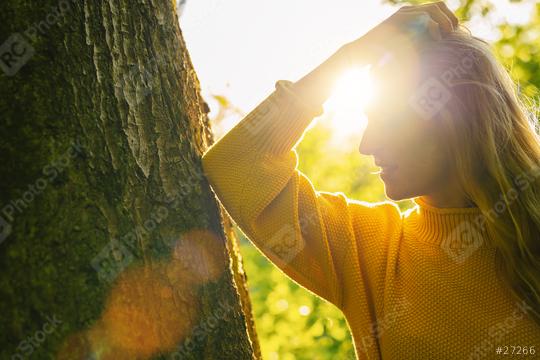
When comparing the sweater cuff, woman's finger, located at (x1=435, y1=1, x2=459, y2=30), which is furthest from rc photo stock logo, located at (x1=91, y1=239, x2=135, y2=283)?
woman's finger, located at (x1=435, y1=1, x2=459, y2=30)

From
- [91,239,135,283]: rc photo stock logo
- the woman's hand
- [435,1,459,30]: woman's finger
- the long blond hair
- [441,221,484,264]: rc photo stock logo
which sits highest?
[91,239,135,283]: rc photo stock logo

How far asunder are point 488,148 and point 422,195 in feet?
0.95

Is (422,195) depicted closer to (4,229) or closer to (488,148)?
(488,148)

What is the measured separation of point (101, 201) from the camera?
1.22 meters

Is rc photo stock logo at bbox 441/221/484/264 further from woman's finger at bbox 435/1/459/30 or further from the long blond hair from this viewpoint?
woman's finger at bbox 435/1/459/30

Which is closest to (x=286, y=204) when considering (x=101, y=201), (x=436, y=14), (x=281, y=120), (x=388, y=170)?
(x=281, y=120)

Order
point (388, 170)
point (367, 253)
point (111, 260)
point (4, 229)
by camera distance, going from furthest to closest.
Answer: point (367, 253) < point (388, 170) < point (111, 260) < point (4, 229)

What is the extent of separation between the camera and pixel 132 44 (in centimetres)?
139

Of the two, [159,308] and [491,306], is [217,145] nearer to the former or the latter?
[159,308]

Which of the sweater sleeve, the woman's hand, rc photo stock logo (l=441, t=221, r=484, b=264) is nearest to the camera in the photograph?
the sweater sleeve

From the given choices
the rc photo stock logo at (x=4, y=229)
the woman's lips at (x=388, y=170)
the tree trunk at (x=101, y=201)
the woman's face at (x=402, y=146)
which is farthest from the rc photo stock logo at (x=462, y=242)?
the rc photo stock logo at (x=4, y=229)

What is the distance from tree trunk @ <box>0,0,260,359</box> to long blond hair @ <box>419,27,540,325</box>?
0.95 meters

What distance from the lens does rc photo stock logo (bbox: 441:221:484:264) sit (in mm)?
1888

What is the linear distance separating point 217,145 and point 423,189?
799mm
